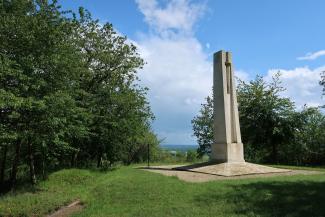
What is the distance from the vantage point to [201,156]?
32.1m

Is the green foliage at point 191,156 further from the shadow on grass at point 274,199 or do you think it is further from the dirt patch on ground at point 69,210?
the dirt patch on ground at point 69,210

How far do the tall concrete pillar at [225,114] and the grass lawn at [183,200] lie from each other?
629cm

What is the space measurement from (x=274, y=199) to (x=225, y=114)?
9283mm

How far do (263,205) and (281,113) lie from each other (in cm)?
2107

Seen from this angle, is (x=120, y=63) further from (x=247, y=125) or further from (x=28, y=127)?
(x=247, y=125)

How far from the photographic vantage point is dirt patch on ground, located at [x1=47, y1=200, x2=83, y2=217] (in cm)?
879

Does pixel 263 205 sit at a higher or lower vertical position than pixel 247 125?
lower

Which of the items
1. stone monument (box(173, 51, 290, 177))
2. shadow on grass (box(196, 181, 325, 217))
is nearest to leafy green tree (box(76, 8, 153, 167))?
stone monument (box(173, 51, 290, 177))

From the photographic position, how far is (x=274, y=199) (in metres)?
8.97

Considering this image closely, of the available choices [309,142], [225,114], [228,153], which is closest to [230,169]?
[228,153]

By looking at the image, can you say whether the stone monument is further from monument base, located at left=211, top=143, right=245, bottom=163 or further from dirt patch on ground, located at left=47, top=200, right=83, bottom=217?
dirt patch on ground, located at left=47, top=200, right=83, bottom=217

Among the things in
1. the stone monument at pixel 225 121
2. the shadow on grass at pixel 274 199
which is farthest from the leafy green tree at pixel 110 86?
the shadow on grass at pixel 274 199

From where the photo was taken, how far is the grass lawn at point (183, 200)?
26.5 ft

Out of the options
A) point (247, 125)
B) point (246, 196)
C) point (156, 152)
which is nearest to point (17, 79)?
point (246, 196)
